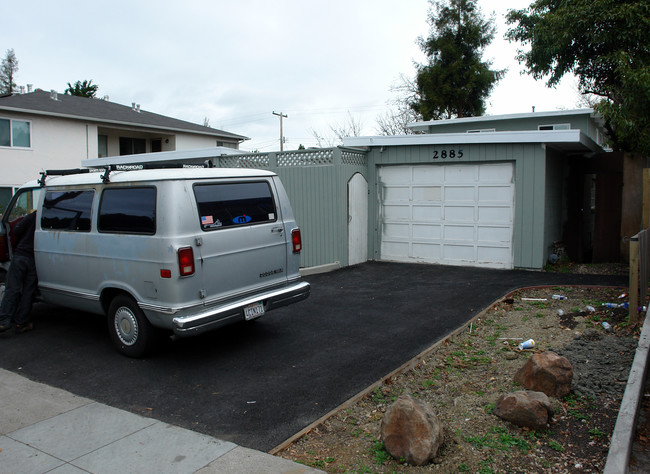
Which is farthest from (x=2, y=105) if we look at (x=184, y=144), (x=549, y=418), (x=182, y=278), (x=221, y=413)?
(x=549, y=418)

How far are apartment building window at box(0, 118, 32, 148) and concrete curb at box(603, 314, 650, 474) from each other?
2165 cm

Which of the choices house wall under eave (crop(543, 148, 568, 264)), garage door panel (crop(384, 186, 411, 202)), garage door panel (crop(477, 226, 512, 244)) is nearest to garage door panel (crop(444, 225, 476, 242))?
garage door panel (crop(477, 226, 512, 244))

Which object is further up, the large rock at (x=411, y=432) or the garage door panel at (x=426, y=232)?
the garage door panel at (x=426, y=232)

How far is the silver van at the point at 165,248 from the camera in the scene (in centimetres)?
530

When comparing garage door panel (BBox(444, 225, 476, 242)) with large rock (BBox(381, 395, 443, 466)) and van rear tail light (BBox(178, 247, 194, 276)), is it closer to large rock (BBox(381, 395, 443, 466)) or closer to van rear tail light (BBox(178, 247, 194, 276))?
van rear tail light (BBox(178, 247, 194, 276))

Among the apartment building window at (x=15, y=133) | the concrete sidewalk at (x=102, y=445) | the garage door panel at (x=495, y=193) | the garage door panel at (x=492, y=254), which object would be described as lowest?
the concrete sidewalk at (x=102, y=445)

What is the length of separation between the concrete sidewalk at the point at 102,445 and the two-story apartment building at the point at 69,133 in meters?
14.0

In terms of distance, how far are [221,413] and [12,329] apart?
411 cm

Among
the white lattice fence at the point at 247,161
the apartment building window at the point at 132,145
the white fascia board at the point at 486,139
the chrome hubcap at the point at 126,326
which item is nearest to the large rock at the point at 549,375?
the chrome hubcap at the point at 126,326

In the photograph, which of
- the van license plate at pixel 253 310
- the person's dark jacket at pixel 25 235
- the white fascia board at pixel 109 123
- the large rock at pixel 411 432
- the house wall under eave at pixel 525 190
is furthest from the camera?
the white fascia board at pixel 109 123

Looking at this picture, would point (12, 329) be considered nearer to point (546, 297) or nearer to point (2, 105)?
point (546, 297)

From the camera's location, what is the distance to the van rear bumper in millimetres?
5207

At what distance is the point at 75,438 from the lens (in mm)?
4148

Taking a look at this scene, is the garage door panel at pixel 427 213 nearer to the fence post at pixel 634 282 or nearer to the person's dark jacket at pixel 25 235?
the fence post at pixel 634 282
